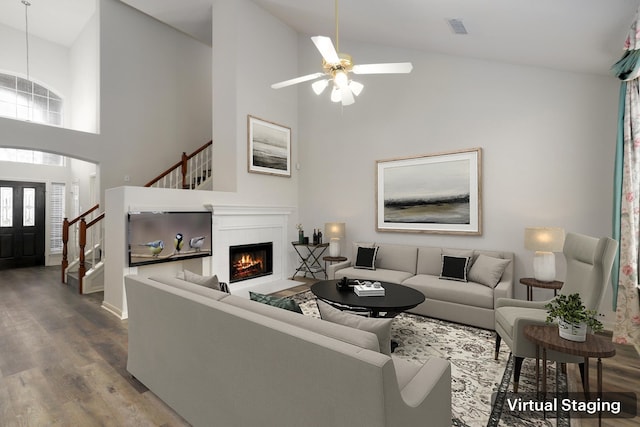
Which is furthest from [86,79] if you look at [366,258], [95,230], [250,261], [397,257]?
[397,257]

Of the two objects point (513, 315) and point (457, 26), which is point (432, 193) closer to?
point (457, 26)

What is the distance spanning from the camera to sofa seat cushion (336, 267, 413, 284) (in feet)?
14.3

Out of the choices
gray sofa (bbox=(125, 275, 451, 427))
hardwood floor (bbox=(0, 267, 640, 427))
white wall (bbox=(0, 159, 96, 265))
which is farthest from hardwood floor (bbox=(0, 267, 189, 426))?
white wall (bbox=(0, 159, 96, 265))

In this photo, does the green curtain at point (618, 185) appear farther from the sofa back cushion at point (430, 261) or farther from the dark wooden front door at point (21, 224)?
the dark wooden front door at point (21, 224)

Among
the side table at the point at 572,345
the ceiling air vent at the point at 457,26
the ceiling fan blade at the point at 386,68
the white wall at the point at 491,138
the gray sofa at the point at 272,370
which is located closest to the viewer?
the gray sofa at the point at 272,370

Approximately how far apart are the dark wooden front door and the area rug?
771 centimetres

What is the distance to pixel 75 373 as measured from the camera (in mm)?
2600

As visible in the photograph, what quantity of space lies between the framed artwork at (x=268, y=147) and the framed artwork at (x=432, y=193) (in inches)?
74.5

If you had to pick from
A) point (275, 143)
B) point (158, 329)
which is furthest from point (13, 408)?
point (275, 143)

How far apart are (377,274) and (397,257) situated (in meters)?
0.55

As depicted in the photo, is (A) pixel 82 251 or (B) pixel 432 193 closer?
(B) pixel 432 193

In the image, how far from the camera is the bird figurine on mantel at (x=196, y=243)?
4613mm

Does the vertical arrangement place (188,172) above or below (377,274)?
above

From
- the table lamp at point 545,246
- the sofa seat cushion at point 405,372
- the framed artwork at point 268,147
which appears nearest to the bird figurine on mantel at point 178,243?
the framed artwork at point 268,147
